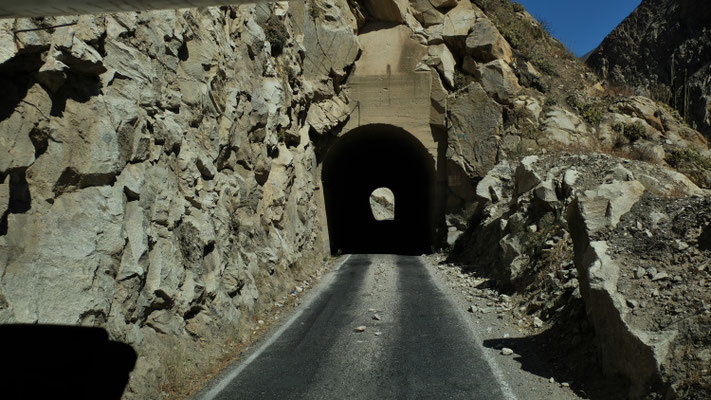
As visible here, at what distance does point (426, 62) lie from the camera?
20375 mm

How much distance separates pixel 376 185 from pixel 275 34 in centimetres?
2087

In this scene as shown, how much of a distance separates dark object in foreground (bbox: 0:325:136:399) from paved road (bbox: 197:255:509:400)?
3.67 feet

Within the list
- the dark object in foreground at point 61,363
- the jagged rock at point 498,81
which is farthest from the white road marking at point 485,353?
the jagged rock at point 498,81

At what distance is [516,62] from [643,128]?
5.76 m

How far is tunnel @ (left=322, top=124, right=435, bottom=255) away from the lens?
21.5 m

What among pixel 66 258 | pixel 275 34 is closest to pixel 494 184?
pixel 275 34

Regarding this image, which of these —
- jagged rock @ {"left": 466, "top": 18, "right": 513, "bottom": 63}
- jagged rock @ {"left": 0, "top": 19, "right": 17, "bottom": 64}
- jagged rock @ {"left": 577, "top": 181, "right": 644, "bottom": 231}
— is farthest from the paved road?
jagged rock @ {"left": 466, "top": 18, "right": 513, "bottom": 63}

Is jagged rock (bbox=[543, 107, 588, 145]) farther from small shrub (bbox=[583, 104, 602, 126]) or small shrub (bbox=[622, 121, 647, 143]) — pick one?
small shrub (bbox=[622, 121, 647, 143])

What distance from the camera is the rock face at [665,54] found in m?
25.7

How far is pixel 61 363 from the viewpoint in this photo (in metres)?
4.80

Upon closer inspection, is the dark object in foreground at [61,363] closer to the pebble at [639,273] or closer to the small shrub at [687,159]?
the pebble at [639,273]

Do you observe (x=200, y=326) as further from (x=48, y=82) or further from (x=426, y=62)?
(x=426, y=62)

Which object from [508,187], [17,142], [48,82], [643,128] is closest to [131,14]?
[48,82]

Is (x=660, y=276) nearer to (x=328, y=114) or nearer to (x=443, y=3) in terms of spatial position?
(x=328, y=114)
